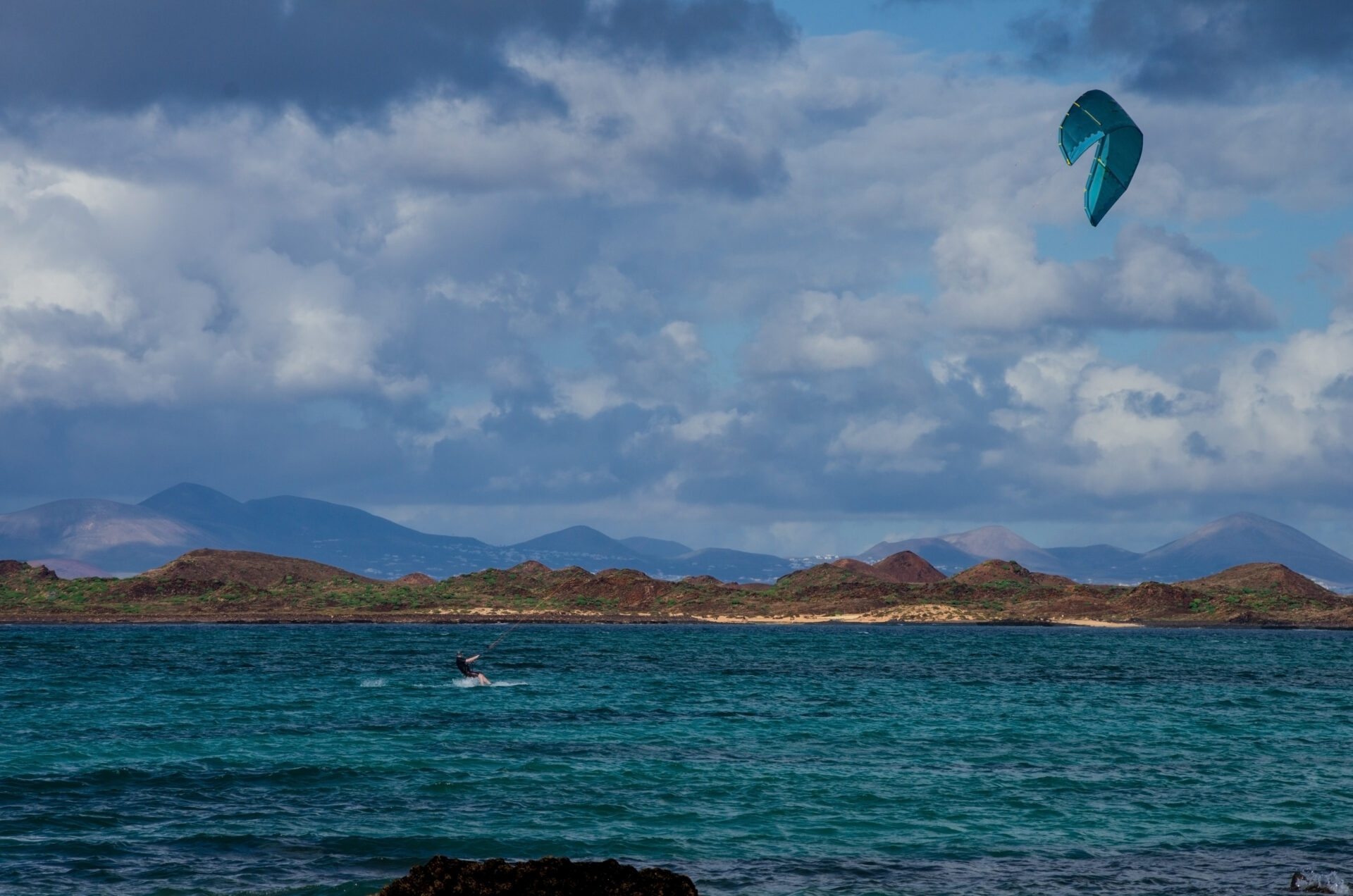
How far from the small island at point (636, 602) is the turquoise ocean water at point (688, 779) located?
111143 millimetres

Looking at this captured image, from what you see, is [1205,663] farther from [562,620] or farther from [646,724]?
[562,620]

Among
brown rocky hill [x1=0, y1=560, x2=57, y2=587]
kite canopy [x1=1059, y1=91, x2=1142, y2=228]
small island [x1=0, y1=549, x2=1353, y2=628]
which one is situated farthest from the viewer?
brown rocky hill [x1=0, y1=560, x2=57, y2=587]

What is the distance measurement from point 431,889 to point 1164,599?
185 meters

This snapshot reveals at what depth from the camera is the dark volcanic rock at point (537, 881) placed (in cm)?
1341

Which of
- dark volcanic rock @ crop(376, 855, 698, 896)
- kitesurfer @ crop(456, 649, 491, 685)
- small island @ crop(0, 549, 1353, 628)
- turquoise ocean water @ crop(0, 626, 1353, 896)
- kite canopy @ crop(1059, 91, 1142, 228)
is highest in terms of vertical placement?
kite canopy @ crop(1059, 91, 1142, 228)

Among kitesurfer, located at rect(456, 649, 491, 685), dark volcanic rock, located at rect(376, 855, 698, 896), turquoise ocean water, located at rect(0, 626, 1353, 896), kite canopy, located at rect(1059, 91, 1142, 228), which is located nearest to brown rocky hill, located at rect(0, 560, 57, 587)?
turquoise ocean water, located at rect(0, 626, 1353, 896)

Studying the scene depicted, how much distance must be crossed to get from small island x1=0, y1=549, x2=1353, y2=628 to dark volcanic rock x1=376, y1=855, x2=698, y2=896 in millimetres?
156955

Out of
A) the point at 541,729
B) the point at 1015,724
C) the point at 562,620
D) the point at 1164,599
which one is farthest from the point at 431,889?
the point at 1164,599

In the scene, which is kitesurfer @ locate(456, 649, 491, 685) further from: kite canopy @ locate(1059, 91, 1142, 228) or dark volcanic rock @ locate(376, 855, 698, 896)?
dark volcanic rock @ locate(376, 855, 698, 896)

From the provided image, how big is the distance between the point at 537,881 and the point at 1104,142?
139ft

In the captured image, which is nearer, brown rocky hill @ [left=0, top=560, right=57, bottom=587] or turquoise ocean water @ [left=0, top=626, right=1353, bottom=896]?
turquoise ocean water @ [left=0, top=626, right=1353, bottom=896]

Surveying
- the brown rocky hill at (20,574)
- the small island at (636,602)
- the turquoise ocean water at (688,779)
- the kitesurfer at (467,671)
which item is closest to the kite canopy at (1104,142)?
the turquoise ocean water at (688,779)

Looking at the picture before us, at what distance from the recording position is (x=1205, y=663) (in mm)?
88938

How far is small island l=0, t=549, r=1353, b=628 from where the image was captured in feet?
578
